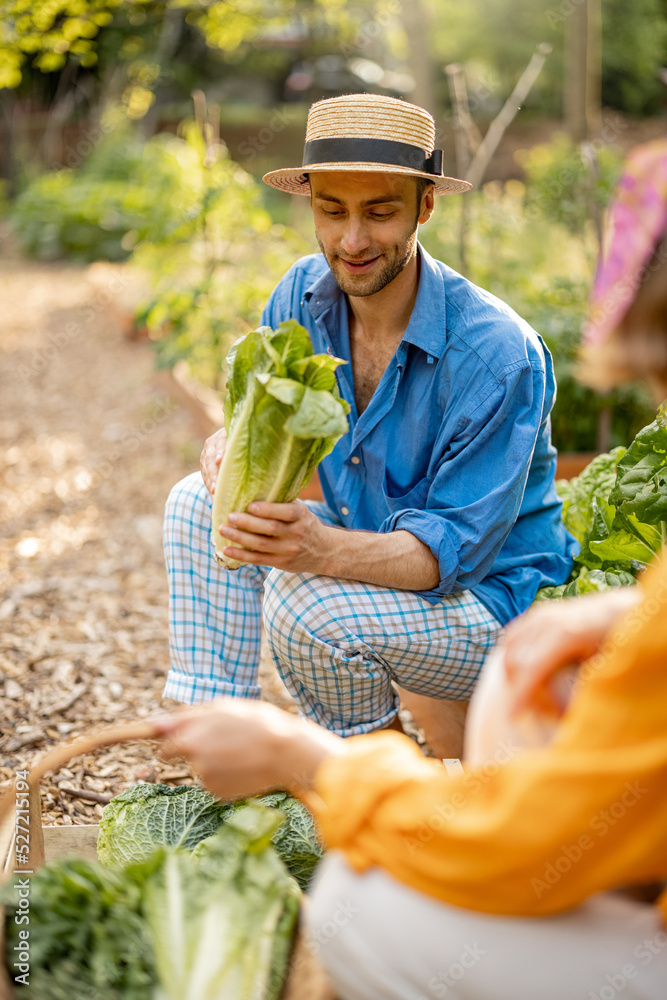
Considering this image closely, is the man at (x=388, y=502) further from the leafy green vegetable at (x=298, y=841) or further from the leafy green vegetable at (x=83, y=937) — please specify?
the leafy green vegetable at (x=83, y=937)

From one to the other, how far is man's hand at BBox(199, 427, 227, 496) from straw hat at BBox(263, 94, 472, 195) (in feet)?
2.84

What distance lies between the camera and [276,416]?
2350 millimetres

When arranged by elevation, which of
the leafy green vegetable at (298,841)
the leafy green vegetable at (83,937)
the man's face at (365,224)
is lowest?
the leafy green vegetable at (298,841)

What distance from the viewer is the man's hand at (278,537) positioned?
2391 millimetres

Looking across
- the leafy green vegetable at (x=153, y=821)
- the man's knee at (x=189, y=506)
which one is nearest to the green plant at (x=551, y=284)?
the man's knee at (x=189, y=506)

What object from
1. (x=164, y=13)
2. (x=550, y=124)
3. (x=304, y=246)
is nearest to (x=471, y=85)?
(x=550, y=124)

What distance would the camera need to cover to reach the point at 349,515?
2.99m

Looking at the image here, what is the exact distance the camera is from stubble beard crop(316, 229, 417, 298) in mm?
2727

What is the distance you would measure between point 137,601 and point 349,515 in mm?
1869

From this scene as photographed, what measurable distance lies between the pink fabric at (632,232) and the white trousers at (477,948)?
0.98 m

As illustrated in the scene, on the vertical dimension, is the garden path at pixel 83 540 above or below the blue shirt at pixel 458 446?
below
